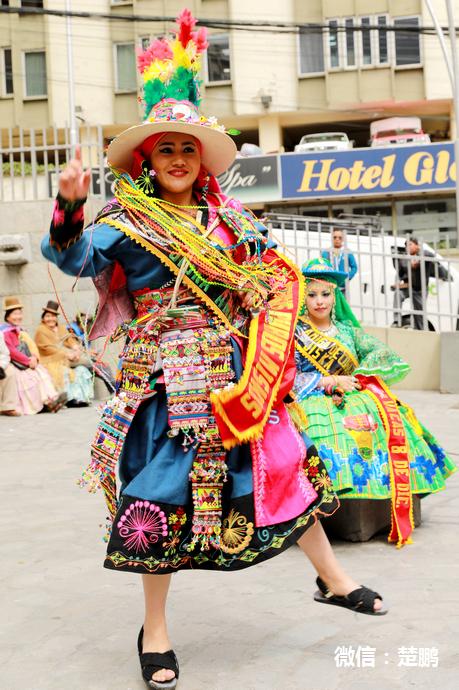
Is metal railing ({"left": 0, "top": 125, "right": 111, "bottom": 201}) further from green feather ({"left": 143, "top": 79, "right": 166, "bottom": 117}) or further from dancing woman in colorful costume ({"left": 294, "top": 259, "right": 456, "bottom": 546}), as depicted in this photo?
green feather ({"left": 143, "top": 79, "right": 166, "bottom": 117})

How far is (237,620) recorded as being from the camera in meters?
3.83

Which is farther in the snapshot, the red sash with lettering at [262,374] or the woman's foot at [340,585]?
the woman's foot at [340,585]

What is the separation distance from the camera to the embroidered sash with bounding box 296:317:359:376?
5297mm

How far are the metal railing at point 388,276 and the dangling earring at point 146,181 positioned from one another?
8656 mm

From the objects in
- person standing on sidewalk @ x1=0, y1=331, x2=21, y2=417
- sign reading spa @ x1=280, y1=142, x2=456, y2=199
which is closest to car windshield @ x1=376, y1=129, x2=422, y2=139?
sign reading spa @ x1=280, y1=142, x2=456, y2=199

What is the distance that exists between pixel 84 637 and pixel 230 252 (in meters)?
1.55

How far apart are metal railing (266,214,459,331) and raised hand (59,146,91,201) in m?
9.11

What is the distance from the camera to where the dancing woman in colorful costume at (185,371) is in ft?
10.6

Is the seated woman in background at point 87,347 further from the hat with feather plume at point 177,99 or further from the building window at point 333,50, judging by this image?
the building window at point 333,50

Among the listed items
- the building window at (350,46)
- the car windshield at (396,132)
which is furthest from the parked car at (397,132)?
the building window at (350,46)

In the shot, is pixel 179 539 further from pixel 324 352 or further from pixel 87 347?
pixel 324 352

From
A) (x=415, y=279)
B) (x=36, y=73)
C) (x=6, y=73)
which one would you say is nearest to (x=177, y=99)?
(x=415, y=279)

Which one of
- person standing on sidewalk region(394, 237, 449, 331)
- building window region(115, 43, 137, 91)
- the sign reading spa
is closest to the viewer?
person standing on sidewalk region(394, 237, 449, 331)

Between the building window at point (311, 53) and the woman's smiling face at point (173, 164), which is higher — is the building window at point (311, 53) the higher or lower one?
the higher one
